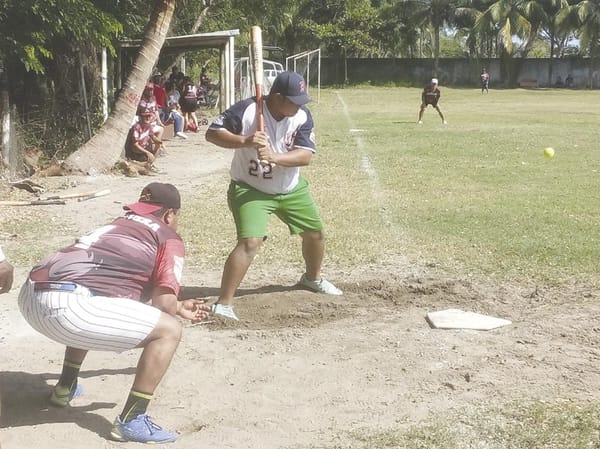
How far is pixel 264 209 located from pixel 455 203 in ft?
18.5

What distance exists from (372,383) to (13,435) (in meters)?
2.02

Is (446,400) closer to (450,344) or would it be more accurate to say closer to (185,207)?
(450,344)

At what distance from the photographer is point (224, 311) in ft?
19.7

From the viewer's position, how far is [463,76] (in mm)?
62500

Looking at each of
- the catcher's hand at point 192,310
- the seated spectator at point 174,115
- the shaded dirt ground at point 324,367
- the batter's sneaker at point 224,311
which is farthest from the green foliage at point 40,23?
the catcher's hand at point 192,310

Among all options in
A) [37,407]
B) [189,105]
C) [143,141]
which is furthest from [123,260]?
[189,105]

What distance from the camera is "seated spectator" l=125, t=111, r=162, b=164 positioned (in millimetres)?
15602

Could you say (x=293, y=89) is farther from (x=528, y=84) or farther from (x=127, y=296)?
(x=528, y=84)

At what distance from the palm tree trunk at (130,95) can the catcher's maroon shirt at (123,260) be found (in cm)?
1049

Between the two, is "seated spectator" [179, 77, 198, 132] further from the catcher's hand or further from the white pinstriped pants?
the white pinstriped pants

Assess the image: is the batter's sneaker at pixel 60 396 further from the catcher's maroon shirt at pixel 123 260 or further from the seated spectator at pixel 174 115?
the seated spectator at pixel 174 115

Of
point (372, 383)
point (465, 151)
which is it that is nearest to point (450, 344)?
point (372, 383)

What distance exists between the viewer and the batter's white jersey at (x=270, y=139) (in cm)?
599

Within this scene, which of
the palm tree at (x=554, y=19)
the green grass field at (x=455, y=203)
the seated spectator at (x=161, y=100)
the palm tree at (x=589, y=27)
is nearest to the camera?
the green grass field at (x=455, y=203)
